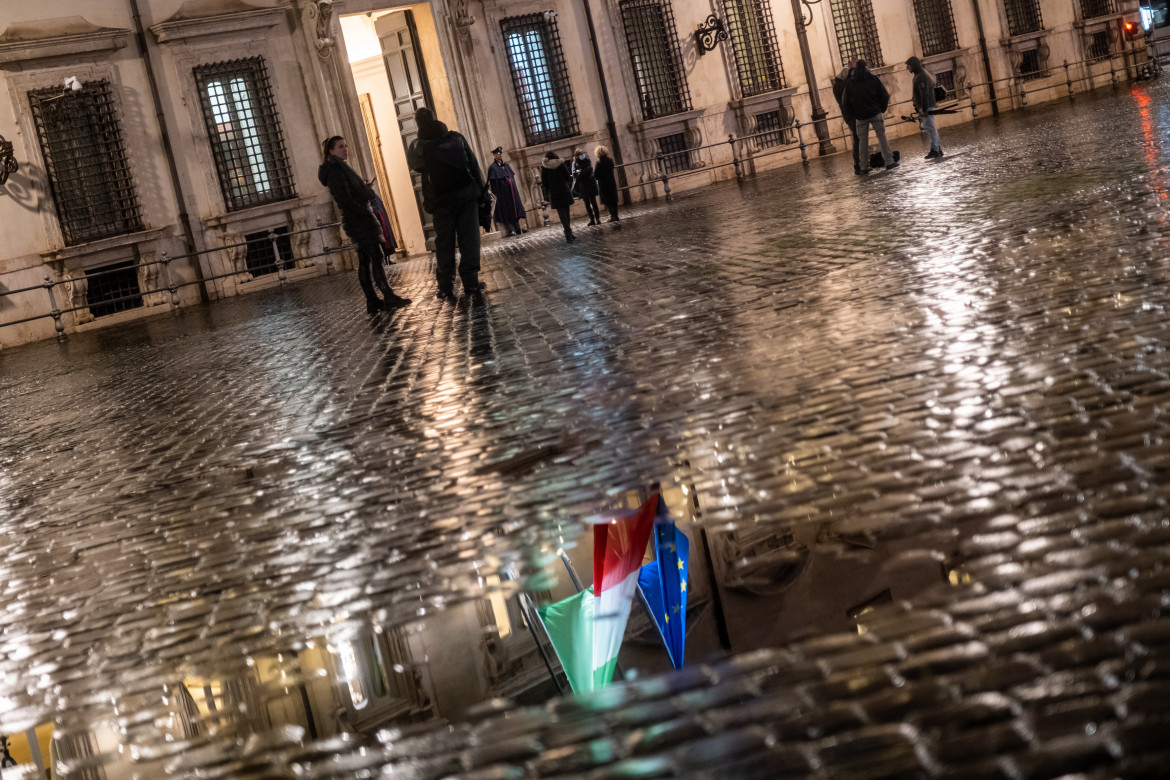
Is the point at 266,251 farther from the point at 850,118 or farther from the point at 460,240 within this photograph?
the point at 460,240

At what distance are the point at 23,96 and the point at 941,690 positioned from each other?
22.2 metres

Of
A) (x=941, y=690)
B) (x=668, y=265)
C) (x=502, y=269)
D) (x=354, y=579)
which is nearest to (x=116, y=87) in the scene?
(x=502, y=269)

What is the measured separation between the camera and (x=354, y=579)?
3107 mm

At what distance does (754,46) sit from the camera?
29703 millimetres

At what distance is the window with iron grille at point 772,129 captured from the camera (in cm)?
2912

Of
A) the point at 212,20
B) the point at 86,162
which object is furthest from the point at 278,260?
the point at 212,20

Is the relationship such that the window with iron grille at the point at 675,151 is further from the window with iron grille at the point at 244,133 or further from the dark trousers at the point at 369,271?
the dark trousers at the point at 369,271

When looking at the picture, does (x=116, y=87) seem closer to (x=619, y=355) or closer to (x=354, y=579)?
(x=619, y=355)

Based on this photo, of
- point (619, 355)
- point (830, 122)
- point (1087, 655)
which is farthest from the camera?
point (830, 122)

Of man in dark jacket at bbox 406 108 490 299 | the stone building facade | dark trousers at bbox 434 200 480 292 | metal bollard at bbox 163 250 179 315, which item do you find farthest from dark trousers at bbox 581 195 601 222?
dark trousers at bbox 434 200 480 292

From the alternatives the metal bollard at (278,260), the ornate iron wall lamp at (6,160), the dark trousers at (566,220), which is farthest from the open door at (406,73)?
the ornate iron wall lamp at (6,160)

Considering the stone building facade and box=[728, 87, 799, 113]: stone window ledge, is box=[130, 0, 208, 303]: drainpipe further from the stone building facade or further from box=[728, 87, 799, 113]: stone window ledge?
box=[728, 87, 799, 113]: stone window ledge

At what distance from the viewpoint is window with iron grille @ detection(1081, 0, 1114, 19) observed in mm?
36750

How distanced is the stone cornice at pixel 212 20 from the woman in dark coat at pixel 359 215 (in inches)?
457
